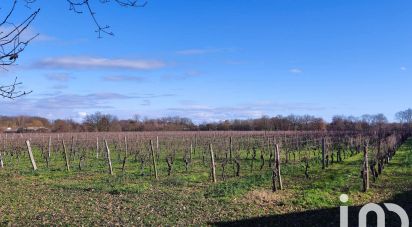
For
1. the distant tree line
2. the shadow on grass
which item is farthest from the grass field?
the distant tree line

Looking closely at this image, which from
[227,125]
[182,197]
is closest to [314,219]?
[182,197]

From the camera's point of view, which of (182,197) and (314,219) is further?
(182,197)

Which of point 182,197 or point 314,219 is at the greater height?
point 182,197

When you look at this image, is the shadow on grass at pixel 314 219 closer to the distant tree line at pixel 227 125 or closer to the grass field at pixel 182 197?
the grass field at pixel 182 197

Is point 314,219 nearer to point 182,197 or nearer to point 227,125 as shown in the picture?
point 182,197

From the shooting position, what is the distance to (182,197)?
521 inches

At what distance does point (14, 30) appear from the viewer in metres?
3.85

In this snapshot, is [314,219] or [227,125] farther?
[227,125]

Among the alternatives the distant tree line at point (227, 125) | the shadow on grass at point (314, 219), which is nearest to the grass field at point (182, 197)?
the shadow on grass at point (314, 219)

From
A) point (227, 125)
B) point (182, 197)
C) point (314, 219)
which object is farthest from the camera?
point (227, 125)

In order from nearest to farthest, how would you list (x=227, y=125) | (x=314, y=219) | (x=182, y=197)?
(x=314, y=219)
(x=182, y=197)
(x=227, y=125)

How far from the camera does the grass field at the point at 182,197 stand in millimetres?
10523

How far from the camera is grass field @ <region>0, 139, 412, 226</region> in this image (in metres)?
A: 10.5

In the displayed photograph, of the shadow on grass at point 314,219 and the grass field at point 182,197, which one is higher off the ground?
the grass field at point 182,197
